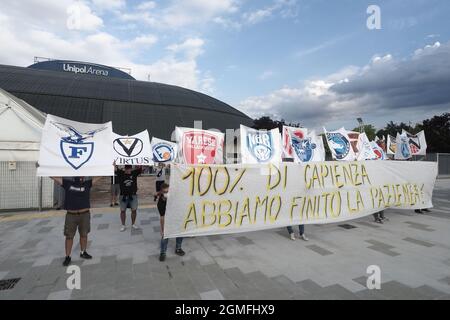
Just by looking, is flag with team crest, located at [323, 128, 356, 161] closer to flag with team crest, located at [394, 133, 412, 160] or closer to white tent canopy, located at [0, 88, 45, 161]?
flag with team crest, located at [394, 133, 412, 160]

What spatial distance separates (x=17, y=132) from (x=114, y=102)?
108ft

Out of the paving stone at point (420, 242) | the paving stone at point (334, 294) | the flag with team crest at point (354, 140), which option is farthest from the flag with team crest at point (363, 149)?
the paving stone at point (334, 294)

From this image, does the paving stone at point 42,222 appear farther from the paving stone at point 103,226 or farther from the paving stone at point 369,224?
the paving stone at point 369,224

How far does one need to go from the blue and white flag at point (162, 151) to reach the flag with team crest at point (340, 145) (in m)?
7.47

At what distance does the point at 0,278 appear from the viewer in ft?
14.5

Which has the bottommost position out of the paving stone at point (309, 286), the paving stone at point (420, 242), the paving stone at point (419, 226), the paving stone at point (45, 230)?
the paving stone at point (45, 230)

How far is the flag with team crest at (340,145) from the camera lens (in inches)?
352

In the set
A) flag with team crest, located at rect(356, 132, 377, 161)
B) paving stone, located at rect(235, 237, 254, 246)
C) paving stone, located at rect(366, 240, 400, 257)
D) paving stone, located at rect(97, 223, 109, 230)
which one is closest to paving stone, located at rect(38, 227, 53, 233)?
paving stone, located at rect(97, 223, 109, 230)

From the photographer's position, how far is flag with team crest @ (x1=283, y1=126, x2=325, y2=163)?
28.8ft

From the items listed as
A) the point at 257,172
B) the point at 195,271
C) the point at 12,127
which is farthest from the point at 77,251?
the point at 12,127

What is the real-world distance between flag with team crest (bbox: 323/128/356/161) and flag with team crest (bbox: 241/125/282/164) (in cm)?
226

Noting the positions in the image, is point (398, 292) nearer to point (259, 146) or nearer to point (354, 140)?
point (259, 146)

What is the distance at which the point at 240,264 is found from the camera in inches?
198
